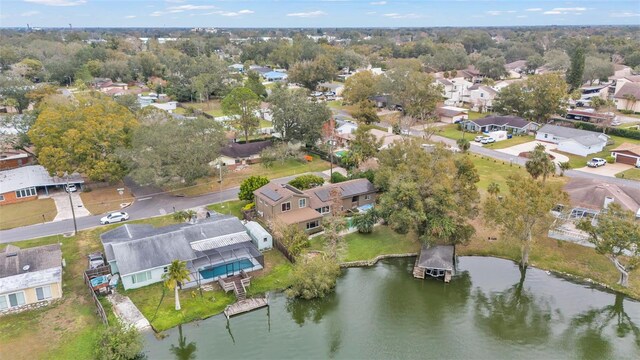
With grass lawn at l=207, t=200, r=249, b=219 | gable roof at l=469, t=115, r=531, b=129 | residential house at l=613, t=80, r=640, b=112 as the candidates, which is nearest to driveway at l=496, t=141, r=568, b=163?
gable roof at l=469, t=115, r=531, b=129

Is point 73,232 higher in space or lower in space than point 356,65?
lower

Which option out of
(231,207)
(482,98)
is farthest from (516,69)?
(231,207)

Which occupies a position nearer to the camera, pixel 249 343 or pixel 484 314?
pixel 249 343

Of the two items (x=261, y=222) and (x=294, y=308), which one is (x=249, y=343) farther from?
(x=261, y=222)

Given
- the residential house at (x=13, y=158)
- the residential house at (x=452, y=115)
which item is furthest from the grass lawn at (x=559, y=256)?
the residential house at (x=13, y=158)

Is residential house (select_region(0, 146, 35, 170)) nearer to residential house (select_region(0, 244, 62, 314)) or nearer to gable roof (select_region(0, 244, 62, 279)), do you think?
gable roof (select_region(0, 244, 62, 279))

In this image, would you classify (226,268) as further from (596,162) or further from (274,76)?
(274,76)

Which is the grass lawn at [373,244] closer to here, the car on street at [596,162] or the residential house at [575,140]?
the car on street at [596,162]

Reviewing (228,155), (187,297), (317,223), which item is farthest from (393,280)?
(228,155)
